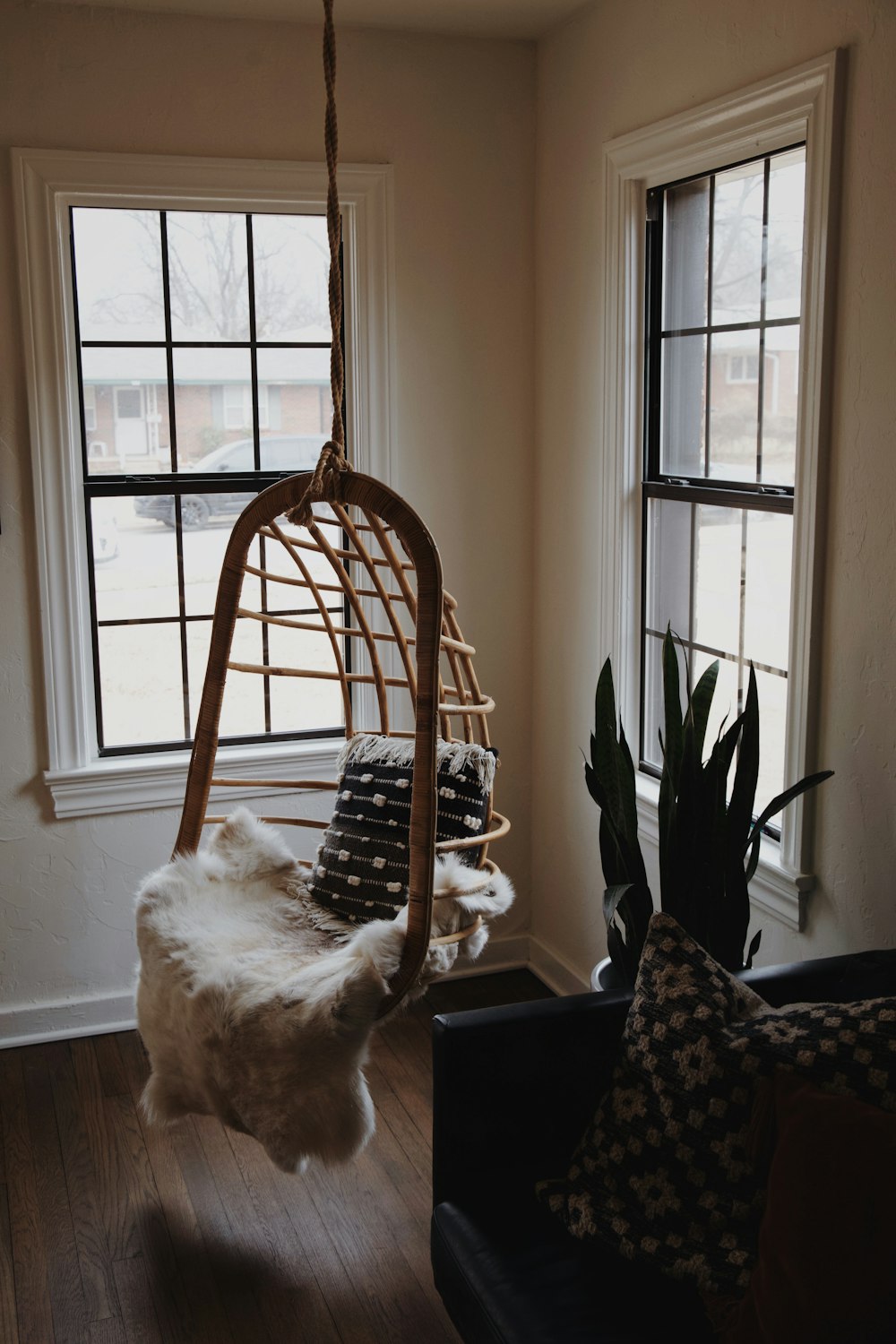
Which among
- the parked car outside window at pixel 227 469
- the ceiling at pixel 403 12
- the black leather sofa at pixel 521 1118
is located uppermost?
the ceiling at pixel 403 12

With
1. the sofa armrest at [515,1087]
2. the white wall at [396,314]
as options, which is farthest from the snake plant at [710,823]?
the white wall at [396,314]

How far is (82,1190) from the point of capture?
2791 millimetres

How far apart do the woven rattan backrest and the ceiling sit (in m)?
1.33

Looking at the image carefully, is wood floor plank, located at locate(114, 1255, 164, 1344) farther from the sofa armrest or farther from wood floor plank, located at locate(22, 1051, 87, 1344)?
the sofa armrest

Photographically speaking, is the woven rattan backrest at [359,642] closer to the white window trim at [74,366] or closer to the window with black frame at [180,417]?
the window with black frame at [180,417]

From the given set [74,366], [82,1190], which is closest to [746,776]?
[82,1190]

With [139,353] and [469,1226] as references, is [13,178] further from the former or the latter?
[469,1226]

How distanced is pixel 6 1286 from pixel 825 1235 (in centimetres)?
172

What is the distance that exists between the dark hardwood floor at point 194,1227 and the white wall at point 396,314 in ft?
1.68

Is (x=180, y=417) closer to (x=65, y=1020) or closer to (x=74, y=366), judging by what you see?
(x=74, y=366)

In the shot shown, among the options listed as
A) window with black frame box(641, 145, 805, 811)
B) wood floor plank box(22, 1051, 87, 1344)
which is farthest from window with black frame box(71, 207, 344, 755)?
window with black frame box(641, 145, 805, 811)

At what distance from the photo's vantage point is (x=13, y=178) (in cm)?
316

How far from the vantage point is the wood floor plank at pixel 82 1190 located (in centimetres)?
245

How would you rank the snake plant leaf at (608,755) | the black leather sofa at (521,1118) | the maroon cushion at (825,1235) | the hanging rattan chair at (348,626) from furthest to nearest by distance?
the snake plant leaf at (608,755) → the hanging rattan chair at (348,626) → the black leather sofa at (521,1118) → the maroon cushion at (825,1235)
